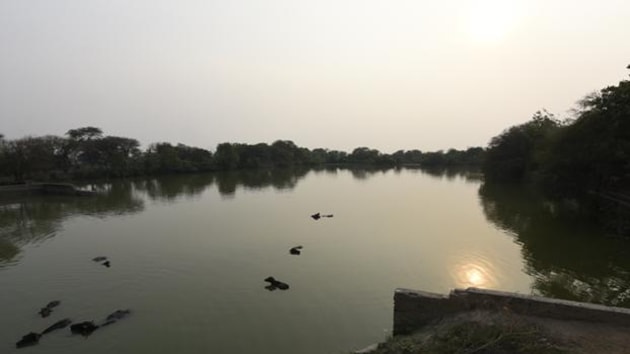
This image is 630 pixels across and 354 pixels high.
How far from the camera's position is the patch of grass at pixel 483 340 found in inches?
244

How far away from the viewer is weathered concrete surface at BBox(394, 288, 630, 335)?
7203 millimetres

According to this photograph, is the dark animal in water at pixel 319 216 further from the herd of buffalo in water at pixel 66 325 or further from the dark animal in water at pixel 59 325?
the dark animal in water at pixel 59 325

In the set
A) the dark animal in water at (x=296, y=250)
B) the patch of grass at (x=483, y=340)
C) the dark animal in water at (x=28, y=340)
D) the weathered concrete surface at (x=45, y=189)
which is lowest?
the dark animal in water at (x=28, y=340)

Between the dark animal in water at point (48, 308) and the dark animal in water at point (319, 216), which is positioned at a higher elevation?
the dark animal in water at point (319, 216)

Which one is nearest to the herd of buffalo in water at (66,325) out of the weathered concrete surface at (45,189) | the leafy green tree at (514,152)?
the weathered concrete surface at (45,189)

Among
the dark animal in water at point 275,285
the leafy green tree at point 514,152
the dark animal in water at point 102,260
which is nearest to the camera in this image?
the dark animal in water at point 275,285

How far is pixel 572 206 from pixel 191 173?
68417mm

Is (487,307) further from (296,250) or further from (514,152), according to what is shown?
(514,152)

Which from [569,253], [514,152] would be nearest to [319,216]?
[569,253]

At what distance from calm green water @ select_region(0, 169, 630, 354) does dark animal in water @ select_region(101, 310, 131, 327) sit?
0.27m

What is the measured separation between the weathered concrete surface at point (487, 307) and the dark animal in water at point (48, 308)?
32.6 ft

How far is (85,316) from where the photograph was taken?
10.8 metres

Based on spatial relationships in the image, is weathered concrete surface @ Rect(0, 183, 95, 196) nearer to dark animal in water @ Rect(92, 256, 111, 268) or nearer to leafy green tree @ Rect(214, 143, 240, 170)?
dark animal in water @ Rect(92, 256, 111, 268)

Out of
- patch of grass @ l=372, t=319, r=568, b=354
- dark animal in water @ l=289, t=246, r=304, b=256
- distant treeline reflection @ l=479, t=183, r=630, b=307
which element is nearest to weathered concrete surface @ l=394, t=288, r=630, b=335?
patch of grass @ l=372, t=319, r=568, b=354
